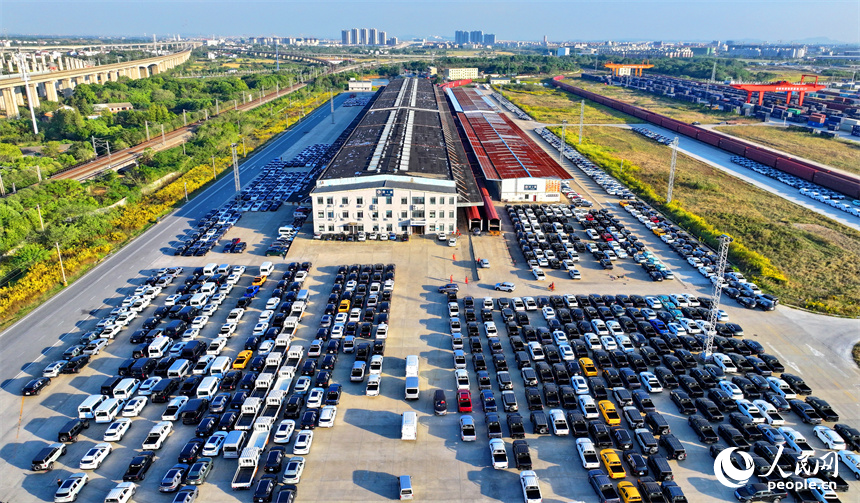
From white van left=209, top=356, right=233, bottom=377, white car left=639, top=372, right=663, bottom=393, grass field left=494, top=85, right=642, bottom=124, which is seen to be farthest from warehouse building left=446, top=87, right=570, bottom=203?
white van left=209, top=356, right=233, bottom=377

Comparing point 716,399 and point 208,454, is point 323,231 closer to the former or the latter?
point 208,454

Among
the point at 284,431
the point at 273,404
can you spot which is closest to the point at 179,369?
the point at 273,404

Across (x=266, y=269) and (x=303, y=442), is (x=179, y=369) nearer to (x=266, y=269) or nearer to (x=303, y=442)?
(x=303, y=442)

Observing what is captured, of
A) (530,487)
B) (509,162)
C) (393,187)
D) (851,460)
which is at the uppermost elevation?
(393,187)

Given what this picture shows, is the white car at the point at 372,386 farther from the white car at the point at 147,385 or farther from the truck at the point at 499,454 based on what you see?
the white car at the point at 147,385

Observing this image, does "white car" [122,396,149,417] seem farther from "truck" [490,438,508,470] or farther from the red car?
"truck" [490,438,508,470]

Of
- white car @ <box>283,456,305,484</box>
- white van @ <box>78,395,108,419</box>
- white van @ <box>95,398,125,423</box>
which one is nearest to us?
white car @ <box>283,456,305,484</box>
